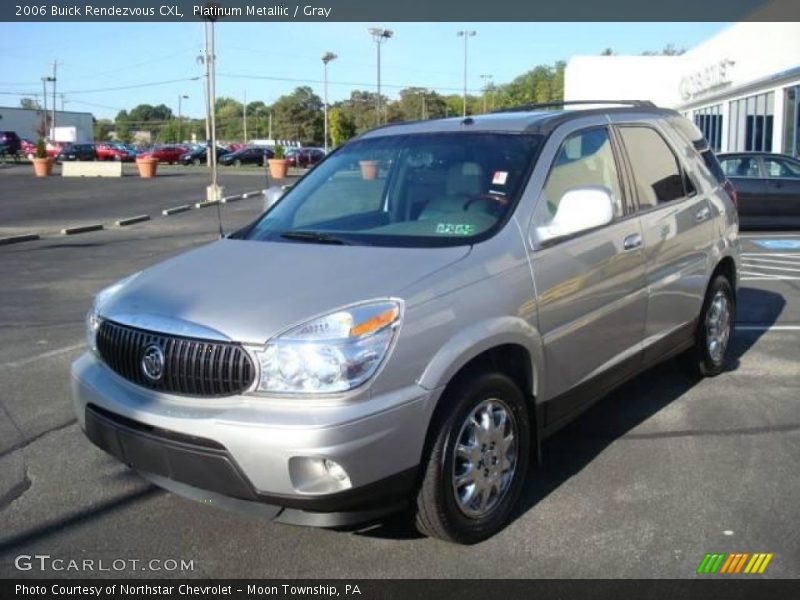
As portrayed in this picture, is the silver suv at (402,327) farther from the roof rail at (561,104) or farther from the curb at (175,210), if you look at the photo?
the curb at (175,210)

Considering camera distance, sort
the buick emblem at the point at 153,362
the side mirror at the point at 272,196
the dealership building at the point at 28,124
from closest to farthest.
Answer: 1. the buick emblem at the point at 153,362
2. the side mirror at the point at 272,196
3. the dealership building at the point at 28,124

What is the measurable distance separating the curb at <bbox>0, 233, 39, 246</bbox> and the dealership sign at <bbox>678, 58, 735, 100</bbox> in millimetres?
26274

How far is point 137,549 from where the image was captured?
3596mm

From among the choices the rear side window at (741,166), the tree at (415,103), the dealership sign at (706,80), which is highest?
the tree at (415,103)

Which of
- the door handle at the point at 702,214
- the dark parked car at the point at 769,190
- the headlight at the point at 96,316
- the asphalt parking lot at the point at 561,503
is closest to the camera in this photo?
the asphalt parking lot at the point at 561,503

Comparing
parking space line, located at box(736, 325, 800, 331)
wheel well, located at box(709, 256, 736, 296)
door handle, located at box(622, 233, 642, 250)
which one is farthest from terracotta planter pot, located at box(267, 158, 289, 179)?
door handle, located at box(622, 233, 642, 250)

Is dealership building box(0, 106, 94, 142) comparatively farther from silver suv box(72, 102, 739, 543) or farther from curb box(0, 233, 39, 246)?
silver suv box(72, 102, 739, 543)

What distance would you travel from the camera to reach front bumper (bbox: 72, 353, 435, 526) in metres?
3.03

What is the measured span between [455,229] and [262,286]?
3.44 ft

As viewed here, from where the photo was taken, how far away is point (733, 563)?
11.3 ft

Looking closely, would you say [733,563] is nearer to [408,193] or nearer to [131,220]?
[408,193]

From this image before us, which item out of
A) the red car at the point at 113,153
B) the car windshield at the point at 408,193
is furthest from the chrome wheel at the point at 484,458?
the red car at the point at 113,153

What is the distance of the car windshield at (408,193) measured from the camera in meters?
4.06
